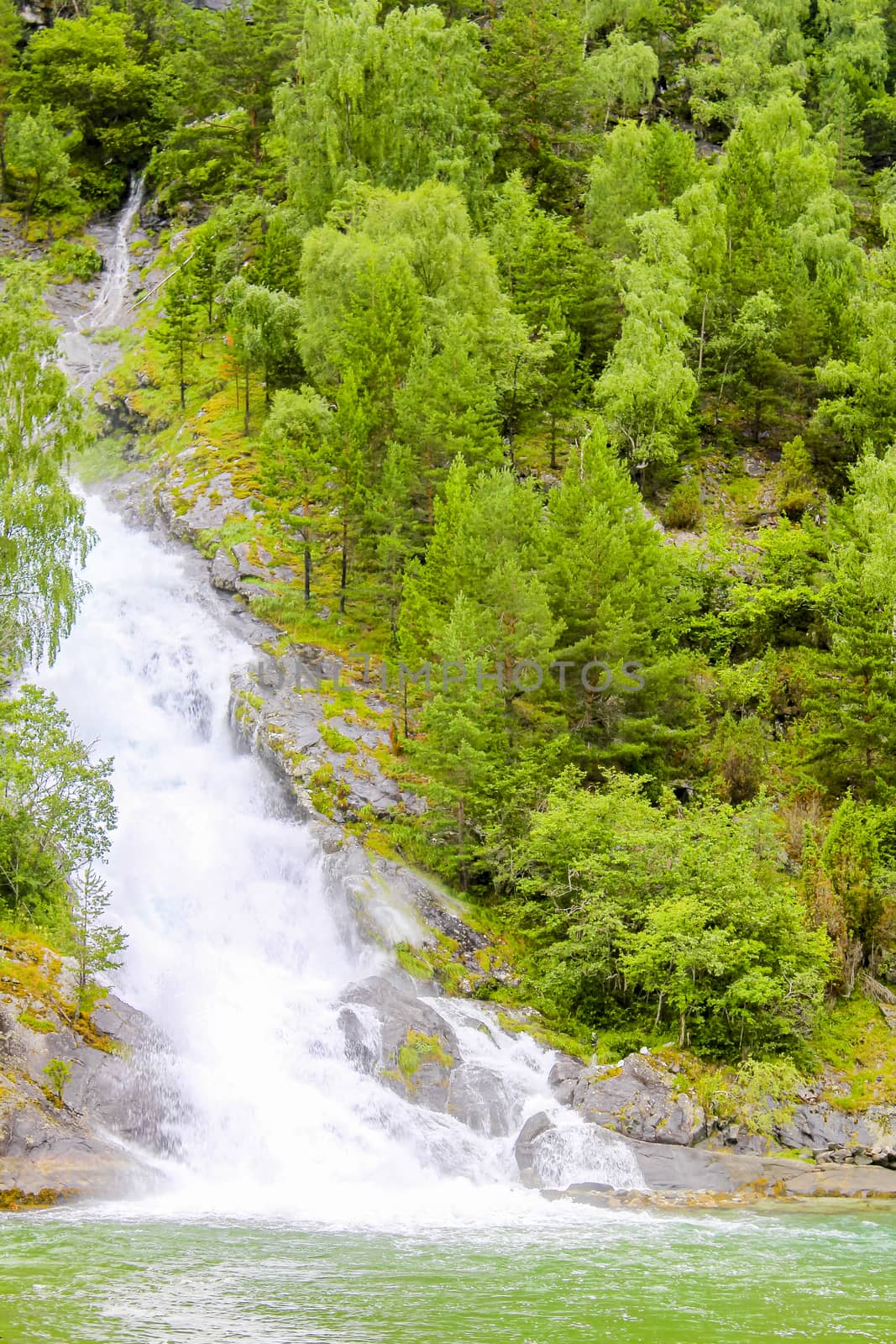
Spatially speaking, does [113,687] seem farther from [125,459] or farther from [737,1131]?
[737,1131]

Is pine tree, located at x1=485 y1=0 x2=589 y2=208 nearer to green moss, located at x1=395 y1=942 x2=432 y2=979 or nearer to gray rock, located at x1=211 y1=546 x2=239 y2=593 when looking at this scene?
gray rock, located at x1=211 y1=546 x2=239 y2=593

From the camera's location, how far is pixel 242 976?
30.5 m

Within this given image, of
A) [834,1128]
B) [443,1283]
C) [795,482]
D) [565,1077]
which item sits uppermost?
[795,482]

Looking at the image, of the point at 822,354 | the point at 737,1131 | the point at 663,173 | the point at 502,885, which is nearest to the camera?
the point at 737,1131

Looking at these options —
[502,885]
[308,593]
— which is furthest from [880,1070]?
[308,593]

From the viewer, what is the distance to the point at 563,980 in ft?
104

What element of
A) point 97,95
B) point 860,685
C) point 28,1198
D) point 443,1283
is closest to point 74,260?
point 97,95

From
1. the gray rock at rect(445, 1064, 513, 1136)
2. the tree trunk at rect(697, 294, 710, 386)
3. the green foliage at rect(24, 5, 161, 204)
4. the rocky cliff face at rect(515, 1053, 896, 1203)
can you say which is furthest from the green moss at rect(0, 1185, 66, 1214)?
the green foliage at rect(24, 5, 161, 204)

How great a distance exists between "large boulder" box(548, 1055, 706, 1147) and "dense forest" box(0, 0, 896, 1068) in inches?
78.4

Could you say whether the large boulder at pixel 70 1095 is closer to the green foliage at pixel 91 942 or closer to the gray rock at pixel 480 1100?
the green foliage at pixel 91 942

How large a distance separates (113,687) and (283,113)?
3167 centimetres

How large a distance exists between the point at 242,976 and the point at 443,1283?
13027 millimetres

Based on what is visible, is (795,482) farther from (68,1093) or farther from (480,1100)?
(68,1093)

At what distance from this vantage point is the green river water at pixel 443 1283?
1634 cm
